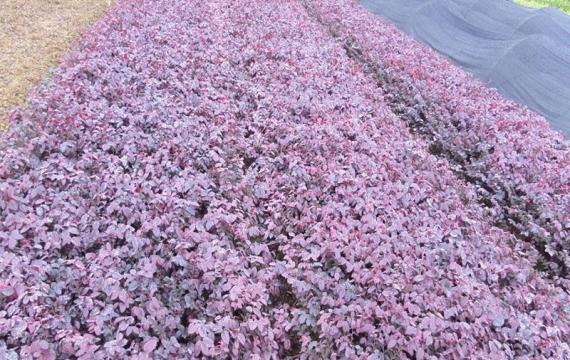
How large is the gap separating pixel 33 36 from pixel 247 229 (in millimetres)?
5665

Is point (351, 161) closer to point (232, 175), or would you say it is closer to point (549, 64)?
point (232, 175)

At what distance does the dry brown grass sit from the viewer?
18.5 ft

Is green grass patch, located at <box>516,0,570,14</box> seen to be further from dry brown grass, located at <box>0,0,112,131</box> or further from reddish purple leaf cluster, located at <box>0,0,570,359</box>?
dry brown grass, located at <box>0,0,112,131</box>

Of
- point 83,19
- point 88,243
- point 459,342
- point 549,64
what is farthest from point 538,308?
point 83,19

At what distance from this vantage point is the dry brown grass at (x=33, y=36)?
5641 millimetres

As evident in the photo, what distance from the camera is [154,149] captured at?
3.59 meters

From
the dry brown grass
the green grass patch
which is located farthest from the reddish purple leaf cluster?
the green grass patch

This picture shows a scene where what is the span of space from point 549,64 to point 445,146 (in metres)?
2.69

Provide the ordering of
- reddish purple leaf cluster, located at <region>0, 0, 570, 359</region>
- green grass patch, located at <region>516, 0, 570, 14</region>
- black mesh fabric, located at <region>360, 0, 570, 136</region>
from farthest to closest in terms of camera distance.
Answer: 1. green grass patch, located at <region>516, 0, 570, 14</region>
2. black mesh fabric, located at <region>360, 0, 570, 136</region>
3. reddish purple leaf cluster, located at <region>0, 0, 570, 359</region>

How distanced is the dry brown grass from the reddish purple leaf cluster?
1.15 meters

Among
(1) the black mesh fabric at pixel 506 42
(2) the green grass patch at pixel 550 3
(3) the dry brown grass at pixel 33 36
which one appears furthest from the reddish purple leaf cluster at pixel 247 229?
(2) the green grass patch at pixel 550 3

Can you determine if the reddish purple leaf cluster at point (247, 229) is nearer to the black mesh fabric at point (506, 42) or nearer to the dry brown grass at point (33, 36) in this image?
the dry brown grass at point (33, 36)

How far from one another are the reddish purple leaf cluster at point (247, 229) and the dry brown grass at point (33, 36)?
115 cm

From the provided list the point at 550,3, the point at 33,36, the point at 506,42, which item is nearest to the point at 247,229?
the point at 33,36
